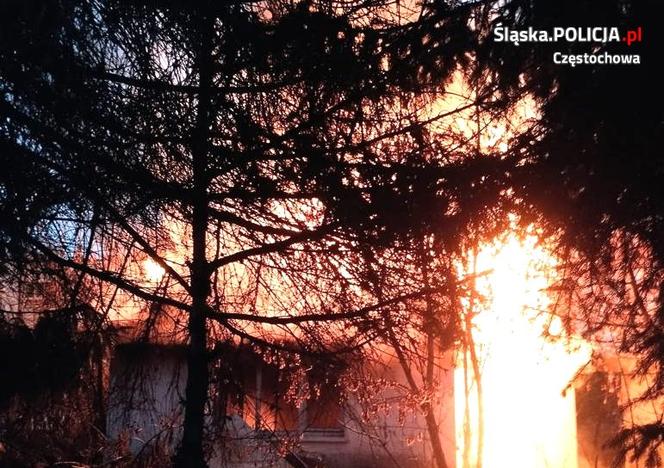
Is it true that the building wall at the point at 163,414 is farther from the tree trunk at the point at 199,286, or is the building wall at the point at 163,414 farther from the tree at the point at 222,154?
the tree at the point at 222,154

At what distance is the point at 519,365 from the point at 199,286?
17.3 ft

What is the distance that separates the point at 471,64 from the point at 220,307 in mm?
2629

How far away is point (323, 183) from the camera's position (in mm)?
4695

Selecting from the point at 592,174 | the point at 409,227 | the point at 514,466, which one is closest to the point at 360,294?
the point at 409,227

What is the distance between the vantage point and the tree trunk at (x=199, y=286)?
15.0 ft

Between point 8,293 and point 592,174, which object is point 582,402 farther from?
point 8,293

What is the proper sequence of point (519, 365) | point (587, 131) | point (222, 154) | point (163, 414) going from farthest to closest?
point (519, 365)
point (163, 414)
point (222, 154)
point (587, 131)

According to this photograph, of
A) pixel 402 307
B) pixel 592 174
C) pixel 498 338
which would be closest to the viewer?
pixel 592 174

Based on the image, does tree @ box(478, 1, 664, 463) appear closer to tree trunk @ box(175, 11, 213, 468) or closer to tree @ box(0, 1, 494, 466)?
tree @ box(0, 1, 494, 466)

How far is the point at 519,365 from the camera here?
348 inches

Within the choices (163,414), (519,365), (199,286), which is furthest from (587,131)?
(519,365)

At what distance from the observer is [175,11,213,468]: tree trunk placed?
180 inches

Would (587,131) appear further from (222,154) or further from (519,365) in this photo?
(519,365)

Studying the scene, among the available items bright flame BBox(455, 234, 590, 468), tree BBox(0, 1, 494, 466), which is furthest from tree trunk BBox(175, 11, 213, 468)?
bright flame BBox(455, 234, 590, 468)
